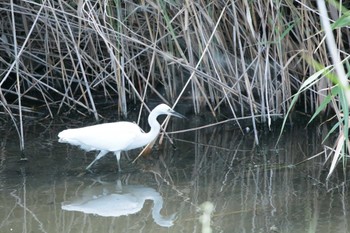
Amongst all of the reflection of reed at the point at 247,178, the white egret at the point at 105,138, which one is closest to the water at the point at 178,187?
the reflection of reed at the point at 247,178

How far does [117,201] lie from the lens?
136 inches

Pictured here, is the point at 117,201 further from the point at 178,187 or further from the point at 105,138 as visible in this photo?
the point at 105,138

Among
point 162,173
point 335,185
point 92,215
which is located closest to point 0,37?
point 162,173

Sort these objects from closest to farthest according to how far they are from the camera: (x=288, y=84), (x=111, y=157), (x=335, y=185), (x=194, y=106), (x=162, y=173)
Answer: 1. (x=335, y=185)
2. (x=162, y=173)
3. (x=111, y=157)
4. (x=288, y=84)
5. (x=194, y=106)

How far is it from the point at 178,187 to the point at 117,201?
400 mm

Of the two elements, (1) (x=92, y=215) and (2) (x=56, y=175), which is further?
(2) (x=56, y=175)

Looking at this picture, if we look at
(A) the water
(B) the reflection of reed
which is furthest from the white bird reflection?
(B) the reflection of reed

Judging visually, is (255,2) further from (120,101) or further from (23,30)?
(23,30)

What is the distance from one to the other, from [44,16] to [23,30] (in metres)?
0.67

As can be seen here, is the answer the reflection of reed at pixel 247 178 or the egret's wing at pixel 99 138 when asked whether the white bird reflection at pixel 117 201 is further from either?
the egret's wing at pixel 99 138

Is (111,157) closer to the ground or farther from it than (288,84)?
closer to the ground

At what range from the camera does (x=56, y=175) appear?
3.81 meters

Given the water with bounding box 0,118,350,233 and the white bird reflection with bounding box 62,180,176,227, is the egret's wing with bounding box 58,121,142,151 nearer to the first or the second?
the water with bounding box 0,118,350,233

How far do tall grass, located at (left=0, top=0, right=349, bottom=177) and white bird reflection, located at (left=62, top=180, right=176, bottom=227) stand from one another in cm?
87
